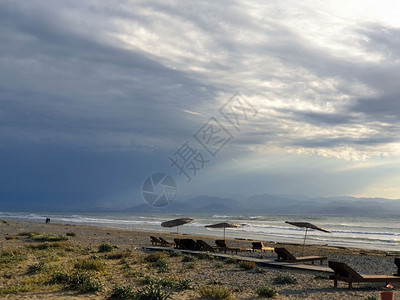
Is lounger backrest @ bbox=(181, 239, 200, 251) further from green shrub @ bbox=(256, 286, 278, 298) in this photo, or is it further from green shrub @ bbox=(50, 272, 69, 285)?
green shrub @ bbox=(256, 286, 278, 298)

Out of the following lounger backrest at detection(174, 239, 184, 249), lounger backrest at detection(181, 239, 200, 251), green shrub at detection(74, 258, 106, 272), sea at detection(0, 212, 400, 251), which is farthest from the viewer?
sea at detection(0, 212, 400, 251)

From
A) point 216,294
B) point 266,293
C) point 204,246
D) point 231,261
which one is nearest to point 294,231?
point 204,246

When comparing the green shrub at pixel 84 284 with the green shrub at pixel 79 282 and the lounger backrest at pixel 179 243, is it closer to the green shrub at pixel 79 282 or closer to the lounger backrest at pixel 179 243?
the green shrub at pixel 79 282

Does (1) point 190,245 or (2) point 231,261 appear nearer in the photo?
(2) point 231,261

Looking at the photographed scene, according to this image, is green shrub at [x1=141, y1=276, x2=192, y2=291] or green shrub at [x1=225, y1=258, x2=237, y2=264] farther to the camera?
green shrub at [x1=225, y1=258, x2=237, y2=264]

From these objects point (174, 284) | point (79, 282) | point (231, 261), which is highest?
point (79, 282)

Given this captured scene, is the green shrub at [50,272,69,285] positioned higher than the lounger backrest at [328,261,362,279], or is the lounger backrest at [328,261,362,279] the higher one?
the lounger backrest at [328,261,362,279]

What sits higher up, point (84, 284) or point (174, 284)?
point (84, 284)

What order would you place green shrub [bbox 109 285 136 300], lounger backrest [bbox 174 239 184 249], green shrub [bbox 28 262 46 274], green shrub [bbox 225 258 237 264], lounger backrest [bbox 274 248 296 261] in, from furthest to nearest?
lounger backrest [bbox 174 239 184 249] → lounger backrest [bbox 274 248 296 261] → green shrub [bbox 225 258 237 264] → green shrub [bbox 28 262 46 274] → green shrub [bbox 109 285 136 300]

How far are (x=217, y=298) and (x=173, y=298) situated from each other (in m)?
0.93

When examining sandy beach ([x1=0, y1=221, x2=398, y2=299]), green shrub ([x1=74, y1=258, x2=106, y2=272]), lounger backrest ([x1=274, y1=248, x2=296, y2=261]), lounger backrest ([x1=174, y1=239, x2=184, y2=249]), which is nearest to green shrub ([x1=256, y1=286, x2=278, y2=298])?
sandy beach ([x1=0, y1=221, x2=398, y2=299])

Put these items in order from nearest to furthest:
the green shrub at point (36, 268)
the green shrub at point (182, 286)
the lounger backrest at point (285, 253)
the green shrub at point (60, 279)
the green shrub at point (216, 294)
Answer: the green shrub at point (216, 294)
the green shrub at point (182, 286)
the green shrub at point (60, 279)
the green shrub at point (36, 268)
the lounger backrest at point (285, 253)

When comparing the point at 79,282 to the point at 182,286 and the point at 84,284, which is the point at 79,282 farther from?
the point at 182,286

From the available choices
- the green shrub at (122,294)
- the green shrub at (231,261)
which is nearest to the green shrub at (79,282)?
the green shrub at (122,294)
